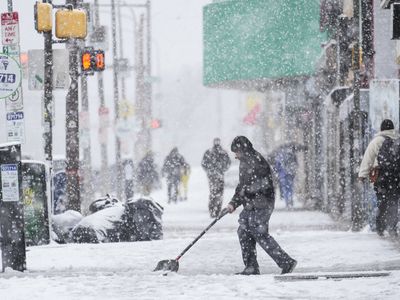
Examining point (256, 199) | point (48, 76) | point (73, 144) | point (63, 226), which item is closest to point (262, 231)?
point (256, 199)

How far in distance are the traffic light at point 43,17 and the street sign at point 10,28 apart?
76cm

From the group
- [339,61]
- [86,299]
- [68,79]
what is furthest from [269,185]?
[339,61]

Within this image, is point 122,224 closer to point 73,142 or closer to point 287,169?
point 73,142

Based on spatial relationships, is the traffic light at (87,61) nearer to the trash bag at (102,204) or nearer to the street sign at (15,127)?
the trash bag at (102,204)

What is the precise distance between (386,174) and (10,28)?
654cm

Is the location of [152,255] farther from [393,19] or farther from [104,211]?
[393,19]

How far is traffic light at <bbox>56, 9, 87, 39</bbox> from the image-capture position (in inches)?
693

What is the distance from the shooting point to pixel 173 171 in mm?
33156

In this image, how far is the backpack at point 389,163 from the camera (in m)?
15.4

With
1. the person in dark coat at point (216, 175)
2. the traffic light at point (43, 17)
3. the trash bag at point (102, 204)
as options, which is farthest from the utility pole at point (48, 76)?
the person in dark coat at point (216, 175)

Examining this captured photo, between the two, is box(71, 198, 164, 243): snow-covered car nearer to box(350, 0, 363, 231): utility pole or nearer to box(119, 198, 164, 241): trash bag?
box(119, 198, 164, 241): trash bag

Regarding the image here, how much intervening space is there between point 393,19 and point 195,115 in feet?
540

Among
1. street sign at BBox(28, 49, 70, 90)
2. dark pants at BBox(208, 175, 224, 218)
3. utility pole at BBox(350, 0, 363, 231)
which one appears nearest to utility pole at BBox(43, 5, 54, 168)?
street sign at BBox(28, 49, 70, 90)

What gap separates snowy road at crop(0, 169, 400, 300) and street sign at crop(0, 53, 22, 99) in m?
2.34
